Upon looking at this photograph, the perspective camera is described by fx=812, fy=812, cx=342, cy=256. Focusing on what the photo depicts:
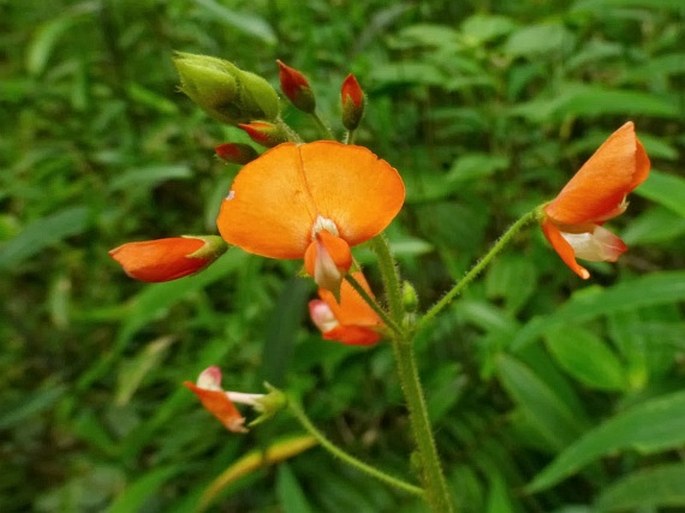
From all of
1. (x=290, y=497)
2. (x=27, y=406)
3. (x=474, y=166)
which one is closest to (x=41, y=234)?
(x=27, y=406)

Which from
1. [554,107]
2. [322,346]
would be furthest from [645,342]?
[322,346]

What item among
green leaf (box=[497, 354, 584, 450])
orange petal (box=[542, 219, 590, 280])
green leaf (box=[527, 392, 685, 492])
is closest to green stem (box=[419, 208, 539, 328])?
orange petal (box=[542, 219, 590, 280])

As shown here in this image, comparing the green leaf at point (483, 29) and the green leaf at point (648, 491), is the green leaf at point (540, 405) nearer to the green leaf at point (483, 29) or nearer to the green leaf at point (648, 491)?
the green leaf at point (648, 491)

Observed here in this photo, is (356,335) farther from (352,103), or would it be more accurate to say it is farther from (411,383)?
(352,103)

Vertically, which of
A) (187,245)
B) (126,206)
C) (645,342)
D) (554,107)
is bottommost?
(126,206)

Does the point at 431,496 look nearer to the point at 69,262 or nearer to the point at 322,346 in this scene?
the point at 322,346

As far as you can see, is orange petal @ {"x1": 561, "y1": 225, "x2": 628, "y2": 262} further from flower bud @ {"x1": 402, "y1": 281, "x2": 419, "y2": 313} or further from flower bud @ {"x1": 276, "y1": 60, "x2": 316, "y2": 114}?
flower bud @ {"x1": 276, "y1": 60, "x2": 316, "y2": 114}
